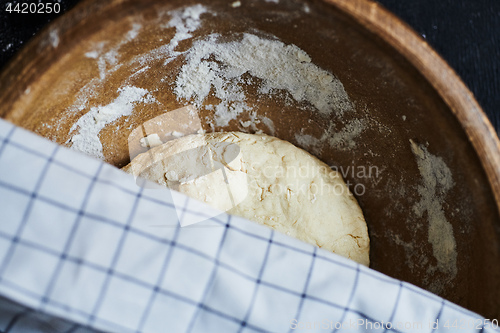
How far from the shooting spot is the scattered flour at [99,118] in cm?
93

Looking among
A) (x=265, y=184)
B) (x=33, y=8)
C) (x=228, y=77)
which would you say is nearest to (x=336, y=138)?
(x=265, y=184)

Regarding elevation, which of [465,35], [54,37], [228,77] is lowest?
[54,37]

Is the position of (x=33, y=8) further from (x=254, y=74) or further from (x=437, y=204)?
(x=437, y=204)

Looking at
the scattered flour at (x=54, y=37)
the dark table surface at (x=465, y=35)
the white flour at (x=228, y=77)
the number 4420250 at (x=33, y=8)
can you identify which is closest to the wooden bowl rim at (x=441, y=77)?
the white flour at (x=228, y=77)

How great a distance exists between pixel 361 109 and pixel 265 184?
1.03 feet

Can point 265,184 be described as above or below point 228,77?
below

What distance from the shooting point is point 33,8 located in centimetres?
85

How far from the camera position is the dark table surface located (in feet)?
3.18

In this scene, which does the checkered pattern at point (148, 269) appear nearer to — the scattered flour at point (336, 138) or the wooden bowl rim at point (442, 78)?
the wooden bowl rim at point (442, 78)

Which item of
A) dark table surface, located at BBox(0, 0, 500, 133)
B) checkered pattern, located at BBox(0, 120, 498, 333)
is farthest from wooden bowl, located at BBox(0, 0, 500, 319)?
dark table surface, located at BBox(0, 0, 500, 133)

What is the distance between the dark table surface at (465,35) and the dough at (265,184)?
44 cm

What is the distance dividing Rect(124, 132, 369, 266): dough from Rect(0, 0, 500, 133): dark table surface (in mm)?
442

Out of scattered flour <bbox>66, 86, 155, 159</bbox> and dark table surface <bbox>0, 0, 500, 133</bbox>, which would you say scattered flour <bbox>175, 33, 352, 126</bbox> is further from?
dark table surface <bbox>0, 0, 500, 133</bbox>

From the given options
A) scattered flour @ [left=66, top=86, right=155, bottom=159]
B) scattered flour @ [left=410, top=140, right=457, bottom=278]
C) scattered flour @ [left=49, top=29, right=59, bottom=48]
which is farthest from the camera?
scattered flour @ [left=66, top=86, right=155, bottom=159]
